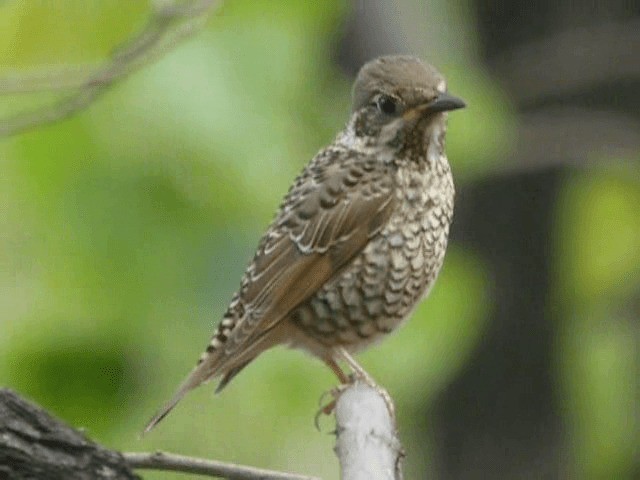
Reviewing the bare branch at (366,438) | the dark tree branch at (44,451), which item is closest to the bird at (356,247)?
the bare branch at (366,438)

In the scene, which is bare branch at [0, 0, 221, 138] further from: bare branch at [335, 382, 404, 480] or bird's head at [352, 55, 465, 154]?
bare branch at [335, 382, 404, 480]

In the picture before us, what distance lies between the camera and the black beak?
20.9ft

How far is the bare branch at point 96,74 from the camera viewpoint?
7566 mm

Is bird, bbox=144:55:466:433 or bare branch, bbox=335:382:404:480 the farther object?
bird, bbox=144:55:466:433

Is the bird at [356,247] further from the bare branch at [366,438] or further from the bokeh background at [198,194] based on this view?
the bokeh background at [198,194]

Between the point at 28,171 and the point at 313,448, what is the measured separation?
94.7 inches

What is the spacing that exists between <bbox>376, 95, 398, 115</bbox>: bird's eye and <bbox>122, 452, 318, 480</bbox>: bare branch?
77.3 inches

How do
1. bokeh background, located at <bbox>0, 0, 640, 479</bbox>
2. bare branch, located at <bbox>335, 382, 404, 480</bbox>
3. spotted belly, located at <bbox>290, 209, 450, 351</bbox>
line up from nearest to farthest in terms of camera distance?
bare branch, located at <bbox>335, 382, 404, 480</bbox> < spotted belly, located at <bbox>290, 209, 450, 351</bbox> < bokeh background, located at <bbox>0, 0, 640, 479</bbox>

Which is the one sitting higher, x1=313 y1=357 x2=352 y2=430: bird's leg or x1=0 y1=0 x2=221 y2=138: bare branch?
x1=0 y1=0 x2=221 y2=138: bare branch

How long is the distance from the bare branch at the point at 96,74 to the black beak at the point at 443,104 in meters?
1.43

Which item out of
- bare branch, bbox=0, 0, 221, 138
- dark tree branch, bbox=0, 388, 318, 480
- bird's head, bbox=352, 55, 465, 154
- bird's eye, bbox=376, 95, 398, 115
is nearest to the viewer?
dark tree branch, bbox=0, 388, 318, 480

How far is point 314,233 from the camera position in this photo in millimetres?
6930

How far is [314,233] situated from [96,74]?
1136mm

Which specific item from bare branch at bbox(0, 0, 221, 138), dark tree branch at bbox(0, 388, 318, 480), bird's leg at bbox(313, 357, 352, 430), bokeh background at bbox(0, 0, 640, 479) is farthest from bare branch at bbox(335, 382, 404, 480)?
bokeh background at bbox(0, 0, 640, 479)
